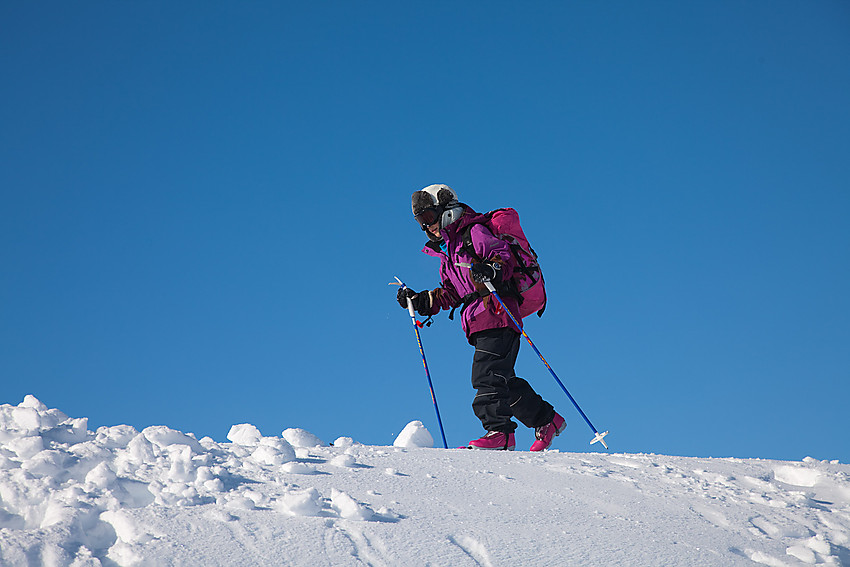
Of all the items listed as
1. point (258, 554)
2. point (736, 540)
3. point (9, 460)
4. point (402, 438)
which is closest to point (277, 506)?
point (258, 554)

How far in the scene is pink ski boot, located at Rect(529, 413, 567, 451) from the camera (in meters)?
6.31

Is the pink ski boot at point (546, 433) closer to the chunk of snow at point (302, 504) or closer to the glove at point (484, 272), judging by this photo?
the glove at point (484, 272)

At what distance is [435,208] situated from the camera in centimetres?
629

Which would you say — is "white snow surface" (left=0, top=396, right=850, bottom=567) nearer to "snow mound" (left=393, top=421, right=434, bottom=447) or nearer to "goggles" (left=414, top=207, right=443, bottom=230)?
"snow mound" (left=393, top=421, right=434, bottom=447)

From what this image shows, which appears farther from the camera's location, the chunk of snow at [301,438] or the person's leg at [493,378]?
the person's leg at [493,378]

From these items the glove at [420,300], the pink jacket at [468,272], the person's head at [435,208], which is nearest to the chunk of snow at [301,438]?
the pink jacket at [468,272]

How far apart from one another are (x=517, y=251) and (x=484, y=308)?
1.90 ft

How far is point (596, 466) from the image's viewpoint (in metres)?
4.60

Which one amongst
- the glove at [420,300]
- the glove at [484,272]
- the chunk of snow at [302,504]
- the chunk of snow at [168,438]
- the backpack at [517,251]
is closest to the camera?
the chunk of snow at [302,504]

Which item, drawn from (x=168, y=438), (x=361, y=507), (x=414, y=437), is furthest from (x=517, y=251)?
(x=361, y=507)

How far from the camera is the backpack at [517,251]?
6074 millimetres

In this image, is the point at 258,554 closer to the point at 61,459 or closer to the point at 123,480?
the point at 123,480

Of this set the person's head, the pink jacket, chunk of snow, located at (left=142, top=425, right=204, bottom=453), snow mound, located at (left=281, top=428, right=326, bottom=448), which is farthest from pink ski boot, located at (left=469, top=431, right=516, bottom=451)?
chunk of snow, located at (left=142, top=425, right=204, bottom=453)

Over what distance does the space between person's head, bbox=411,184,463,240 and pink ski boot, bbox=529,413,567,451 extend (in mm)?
1958
